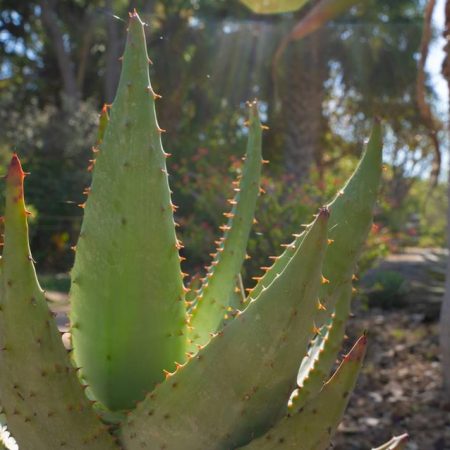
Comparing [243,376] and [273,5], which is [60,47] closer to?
[273,5]

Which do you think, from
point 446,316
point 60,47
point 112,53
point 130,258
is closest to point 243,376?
point 130,258

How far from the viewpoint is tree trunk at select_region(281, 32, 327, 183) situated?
43.5 feet

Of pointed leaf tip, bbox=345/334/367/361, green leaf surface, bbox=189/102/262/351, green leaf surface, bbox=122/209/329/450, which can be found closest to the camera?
green leaf surface, bbox=122/209/329/450

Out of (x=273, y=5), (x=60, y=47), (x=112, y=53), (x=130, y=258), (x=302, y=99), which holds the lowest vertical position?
(x=130, y=258)

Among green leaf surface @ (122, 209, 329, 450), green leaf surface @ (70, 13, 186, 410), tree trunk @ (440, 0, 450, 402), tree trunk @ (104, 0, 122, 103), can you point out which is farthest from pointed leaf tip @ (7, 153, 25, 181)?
tree trunk @ (104, 0, 122, 103)

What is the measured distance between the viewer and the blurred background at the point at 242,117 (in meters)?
6.54

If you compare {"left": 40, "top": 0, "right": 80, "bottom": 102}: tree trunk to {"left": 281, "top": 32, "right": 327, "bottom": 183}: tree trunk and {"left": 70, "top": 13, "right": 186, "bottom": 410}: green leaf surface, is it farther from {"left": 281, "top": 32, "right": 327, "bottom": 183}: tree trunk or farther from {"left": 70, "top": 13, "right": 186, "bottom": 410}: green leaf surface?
{"left": 70, "top": 13, "right": 186, "bottom": 410}: green leaf surface

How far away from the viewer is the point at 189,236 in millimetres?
6676

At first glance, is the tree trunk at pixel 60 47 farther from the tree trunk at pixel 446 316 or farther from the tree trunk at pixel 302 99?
the tree trunk at pixel 446 316

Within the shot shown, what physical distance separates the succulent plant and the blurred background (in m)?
3.35

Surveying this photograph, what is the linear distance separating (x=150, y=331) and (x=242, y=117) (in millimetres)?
13849

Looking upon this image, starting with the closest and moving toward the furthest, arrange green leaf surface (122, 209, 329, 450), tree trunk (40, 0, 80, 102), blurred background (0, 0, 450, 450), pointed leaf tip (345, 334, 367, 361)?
green leaf surface (122, 209, 329, 450) < pointed leaf tip (345, 334, 367, 361) < blurred background (0, 0, 450, 450) < tree trunk (40, 0, 80, 102)

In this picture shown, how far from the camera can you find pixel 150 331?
1305 mm

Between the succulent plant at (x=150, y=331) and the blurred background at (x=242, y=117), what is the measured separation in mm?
3353
